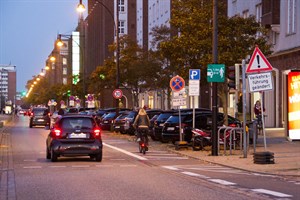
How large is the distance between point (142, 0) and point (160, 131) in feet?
191

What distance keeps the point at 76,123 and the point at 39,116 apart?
3651 centimetres

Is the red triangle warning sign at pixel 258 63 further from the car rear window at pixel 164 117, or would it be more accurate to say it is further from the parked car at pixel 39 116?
the parked car at pixel 39 116

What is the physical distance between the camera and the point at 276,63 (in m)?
40.6

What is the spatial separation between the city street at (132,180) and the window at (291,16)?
16070 mm

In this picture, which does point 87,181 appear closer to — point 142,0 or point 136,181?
point 136,181

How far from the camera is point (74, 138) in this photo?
20250 millimetres

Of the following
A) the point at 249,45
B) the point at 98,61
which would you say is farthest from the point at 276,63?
the point at 98,61

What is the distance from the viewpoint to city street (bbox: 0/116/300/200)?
12.4 meters

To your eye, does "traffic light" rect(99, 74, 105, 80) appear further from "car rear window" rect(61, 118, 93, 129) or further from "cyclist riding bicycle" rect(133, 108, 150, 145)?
"car rear window" rect(61, 118, 93, 129)

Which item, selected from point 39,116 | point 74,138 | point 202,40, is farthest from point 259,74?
point 39,116

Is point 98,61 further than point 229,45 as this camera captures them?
Yes

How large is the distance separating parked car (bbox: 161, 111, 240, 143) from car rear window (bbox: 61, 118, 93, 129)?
790 centimetres

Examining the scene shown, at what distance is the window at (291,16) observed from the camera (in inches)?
1400

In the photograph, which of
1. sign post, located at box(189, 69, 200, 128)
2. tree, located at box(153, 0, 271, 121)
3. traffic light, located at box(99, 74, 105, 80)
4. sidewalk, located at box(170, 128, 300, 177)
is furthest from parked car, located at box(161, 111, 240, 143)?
traffic light, located at box(99, 74, 105, 80)
